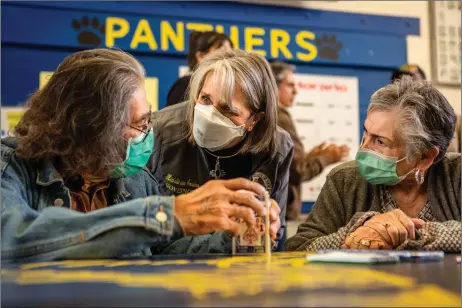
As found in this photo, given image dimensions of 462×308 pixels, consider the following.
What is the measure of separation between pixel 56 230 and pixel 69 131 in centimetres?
41

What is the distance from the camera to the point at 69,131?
1.68 meters

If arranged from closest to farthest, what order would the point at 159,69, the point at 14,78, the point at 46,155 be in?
1. the point at 46,155
2. the point at 14,78
3. the point at 159,69

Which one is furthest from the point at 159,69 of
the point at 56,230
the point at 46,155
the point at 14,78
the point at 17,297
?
the point at 17,297

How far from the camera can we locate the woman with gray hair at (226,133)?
2422 mm

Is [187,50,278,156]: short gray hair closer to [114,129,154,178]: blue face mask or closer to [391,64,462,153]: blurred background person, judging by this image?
[391,64,462,153]: blurred background person

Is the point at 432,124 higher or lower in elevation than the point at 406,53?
lower

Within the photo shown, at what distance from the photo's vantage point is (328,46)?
204 inches

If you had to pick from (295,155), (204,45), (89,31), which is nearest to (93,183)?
(204,45)

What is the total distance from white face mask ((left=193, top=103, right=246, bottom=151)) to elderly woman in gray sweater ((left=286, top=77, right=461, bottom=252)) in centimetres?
42

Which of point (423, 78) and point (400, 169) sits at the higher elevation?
point (423, 78)

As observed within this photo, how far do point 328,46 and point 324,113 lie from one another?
533 mm

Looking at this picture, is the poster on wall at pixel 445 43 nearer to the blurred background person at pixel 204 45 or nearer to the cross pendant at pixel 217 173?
the blurred background person at pixel 204 45

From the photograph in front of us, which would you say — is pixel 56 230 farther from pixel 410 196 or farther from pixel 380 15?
pixel 380 15

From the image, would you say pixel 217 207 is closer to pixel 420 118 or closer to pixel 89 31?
pixel 420 118
